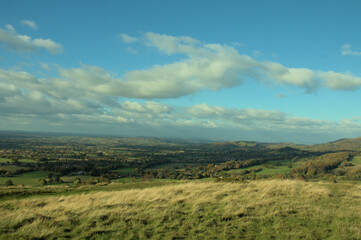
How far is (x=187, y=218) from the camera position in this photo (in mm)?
9117

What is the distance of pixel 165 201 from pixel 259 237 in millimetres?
5878

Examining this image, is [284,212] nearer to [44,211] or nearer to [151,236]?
[151,236]

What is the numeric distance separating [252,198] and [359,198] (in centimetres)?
747

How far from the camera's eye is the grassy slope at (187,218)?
24.3 feet

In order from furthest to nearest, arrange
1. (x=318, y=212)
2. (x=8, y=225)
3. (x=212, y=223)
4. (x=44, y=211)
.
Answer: (x=318, y=212)
(x=44, y=211)
(x=212, y=223)
(x=8, y=225)

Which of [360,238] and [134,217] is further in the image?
[134,217]

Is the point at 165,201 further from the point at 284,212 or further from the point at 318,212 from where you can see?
the point at 318,212

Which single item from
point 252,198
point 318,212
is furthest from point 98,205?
point 318,212

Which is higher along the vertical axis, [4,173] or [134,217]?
[134,217]

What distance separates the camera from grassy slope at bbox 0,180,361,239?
740 cm

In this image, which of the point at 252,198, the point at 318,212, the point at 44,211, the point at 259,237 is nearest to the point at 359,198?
the point at 318,212

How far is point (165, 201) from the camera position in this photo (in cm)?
1193

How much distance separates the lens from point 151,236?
721 cm

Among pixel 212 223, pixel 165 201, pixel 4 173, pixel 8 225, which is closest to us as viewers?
pixel 8 225
